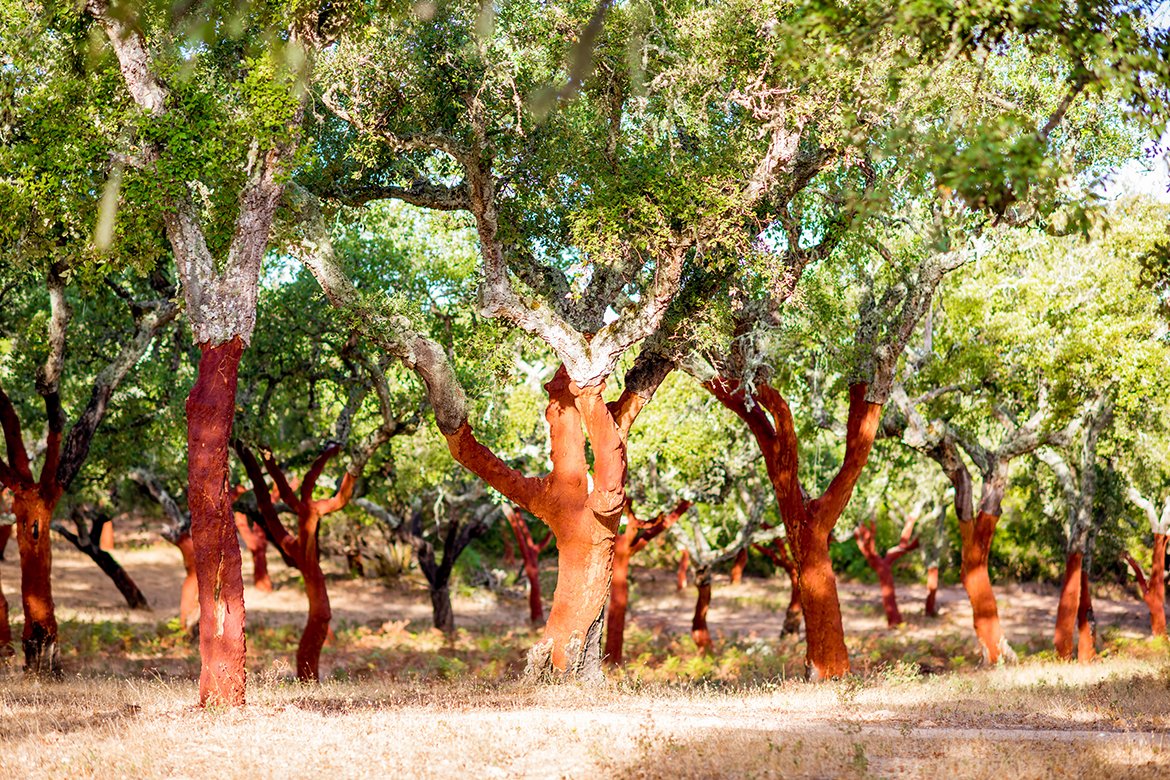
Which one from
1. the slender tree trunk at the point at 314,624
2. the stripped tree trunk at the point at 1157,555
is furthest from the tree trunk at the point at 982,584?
the slender tree trunk at the point at 314,624

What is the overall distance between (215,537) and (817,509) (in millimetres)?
9765

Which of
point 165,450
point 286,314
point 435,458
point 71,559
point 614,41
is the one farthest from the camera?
point 71,559

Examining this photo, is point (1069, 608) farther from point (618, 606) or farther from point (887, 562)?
point (887, 562)

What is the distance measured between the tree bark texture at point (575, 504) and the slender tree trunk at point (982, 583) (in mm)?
9488

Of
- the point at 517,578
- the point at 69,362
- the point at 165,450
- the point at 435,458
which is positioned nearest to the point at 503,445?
the point at 435,458

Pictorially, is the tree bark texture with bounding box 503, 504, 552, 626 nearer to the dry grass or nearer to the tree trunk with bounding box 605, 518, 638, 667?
the tree trunk with bounding box 605, 518, 638, 667

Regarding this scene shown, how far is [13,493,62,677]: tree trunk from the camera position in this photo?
14.9 metres

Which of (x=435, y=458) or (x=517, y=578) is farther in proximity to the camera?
(x=517, y=578)

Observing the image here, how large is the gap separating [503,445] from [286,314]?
19.8ft

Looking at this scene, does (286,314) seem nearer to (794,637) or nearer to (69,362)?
(69,362)

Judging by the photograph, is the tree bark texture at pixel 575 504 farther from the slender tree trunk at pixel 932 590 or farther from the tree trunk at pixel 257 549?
the slender tree trunk at pixel 932 590

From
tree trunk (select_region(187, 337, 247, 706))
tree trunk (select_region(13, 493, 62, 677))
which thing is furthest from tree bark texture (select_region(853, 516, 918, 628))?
tree trunk (select_region(187, 337, 247, 706))

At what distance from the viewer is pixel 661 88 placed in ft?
40.7

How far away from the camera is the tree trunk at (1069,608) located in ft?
67.4
